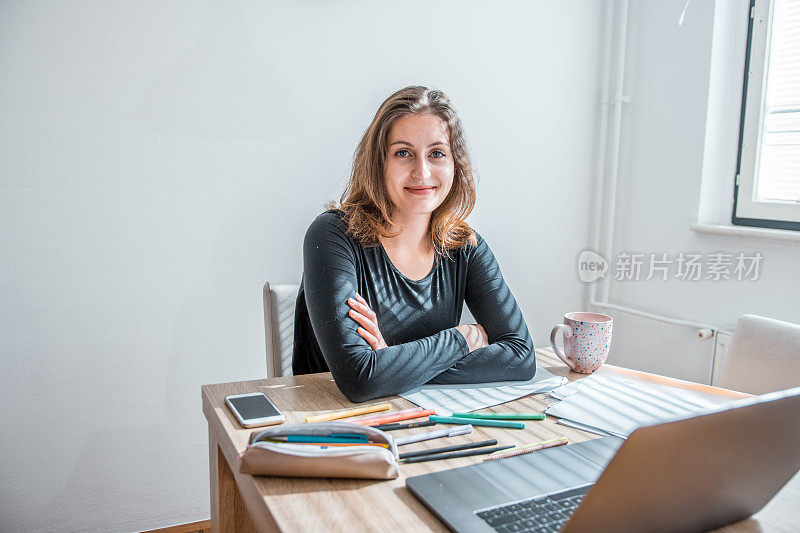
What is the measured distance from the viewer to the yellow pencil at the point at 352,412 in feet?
3.16

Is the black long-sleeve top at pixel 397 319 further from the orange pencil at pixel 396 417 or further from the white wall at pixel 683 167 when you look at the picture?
the white wall at pixel 683 167

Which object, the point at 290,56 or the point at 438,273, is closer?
the point at 438,273

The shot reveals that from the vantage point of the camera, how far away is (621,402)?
1.04 metres

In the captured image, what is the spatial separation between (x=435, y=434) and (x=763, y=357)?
78cm

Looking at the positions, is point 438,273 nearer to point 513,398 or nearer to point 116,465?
point 513,398

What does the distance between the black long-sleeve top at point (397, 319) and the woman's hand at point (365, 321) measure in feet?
0.04

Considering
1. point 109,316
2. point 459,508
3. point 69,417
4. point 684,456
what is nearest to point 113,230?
point 109,316

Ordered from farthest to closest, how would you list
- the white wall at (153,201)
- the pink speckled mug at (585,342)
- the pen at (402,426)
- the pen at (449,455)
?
the white wall at (153,201)
the pink speckled mug at (585,342)
the pen at (402,426)
the pen at (449,455)

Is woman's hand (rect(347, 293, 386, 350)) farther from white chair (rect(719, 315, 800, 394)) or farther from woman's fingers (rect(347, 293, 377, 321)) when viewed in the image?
white chair (rect(719, 315, 800, 394))

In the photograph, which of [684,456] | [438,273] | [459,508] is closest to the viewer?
[684,456]

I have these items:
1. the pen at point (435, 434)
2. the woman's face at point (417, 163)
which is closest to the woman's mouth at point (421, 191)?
the woman's face at point (417, 163)

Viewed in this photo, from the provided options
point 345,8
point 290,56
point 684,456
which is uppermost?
point 345,8

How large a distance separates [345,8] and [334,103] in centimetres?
29

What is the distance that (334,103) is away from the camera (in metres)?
1.99
